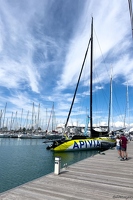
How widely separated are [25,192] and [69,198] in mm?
1708

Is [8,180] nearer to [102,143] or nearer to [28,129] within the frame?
[102,143]

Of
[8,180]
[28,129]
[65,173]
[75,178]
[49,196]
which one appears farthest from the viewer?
[28,129]

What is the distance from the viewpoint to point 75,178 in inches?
338

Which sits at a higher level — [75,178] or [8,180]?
[75,178]

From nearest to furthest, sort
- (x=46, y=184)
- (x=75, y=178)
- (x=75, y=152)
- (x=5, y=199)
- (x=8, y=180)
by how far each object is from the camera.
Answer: (x=5, y=199) < (x=46, y=184) < (x=75, y=178) < (x=8, y=180) < (x=75, y=152)

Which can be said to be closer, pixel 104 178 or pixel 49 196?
pixel 49 196

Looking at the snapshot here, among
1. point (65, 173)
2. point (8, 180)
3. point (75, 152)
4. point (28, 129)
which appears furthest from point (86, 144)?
point (28, 129)

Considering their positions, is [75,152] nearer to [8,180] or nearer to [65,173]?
[8,180]

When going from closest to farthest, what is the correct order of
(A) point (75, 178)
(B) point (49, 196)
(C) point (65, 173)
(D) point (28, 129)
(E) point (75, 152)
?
(B) point (49, 196) < (A) point (75, 178) < (C) point (65, 173) < (E) point (75, 152) < (D) point (28, 129)

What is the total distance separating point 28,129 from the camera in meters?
97.7

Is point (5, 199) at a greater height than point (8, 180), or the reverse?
point (5, 199)

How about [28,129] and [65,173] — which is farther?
[28,129]

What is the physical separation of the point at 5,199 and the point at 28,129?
95.0 meters

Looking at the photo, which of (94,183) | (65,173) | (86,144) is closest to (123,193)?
(94,183)
